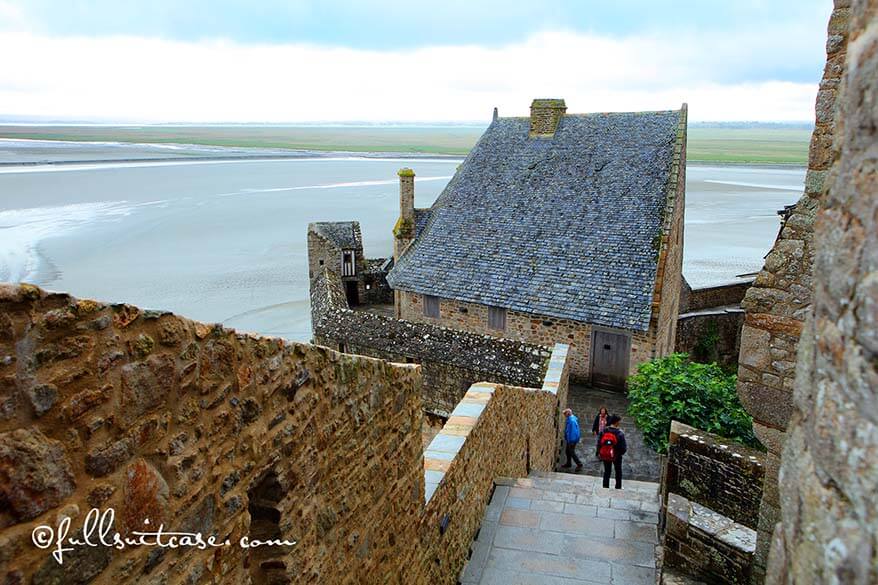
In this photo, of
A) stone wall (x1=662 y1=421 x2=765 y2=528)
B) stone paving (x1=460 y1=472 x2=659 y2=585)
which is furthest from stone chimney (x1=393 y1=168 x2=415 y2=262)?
stone wall (x1=662 y1=421 x2=765 y2=528)

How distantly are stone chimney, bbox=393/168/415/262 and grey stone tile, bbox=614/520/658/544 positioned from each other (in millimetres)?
14767

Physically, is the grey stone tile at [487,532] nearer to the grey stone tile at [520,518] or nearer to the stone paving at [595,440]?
the grey stone tile at [520,518]

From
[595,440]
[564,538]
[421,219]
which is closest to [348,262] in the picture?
[421,219]

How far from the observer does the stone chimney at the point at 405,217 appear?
68.4ft

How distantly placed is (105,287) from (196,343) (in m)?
27.4

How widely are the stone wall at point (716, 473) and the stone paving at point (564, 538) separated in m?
0.81

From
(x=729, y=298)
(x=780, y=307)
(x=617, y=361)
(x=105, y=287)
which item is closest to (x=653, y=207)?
(x=617, y=361)

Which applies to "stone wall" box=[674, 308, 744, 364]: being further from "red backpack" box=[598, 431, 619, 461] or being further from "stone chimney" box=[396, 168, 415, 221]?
"red backpack" box=[598, 431, 619, 461]

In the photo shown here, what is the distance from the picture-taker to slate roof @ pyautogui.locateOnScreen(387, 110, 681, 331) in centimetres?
1672

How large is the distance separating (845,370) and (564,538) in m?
5.79

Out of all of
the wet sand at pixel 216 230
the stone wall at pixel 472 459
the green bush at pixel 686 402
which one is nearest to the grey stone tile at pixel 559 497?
the stone wall at pixel 472 459

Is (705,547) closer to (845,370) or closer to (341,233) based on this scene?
(845,370)

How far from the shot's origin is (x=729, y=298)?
21.6 m

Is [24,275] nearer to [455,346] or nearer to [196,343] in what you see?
[455,346]
